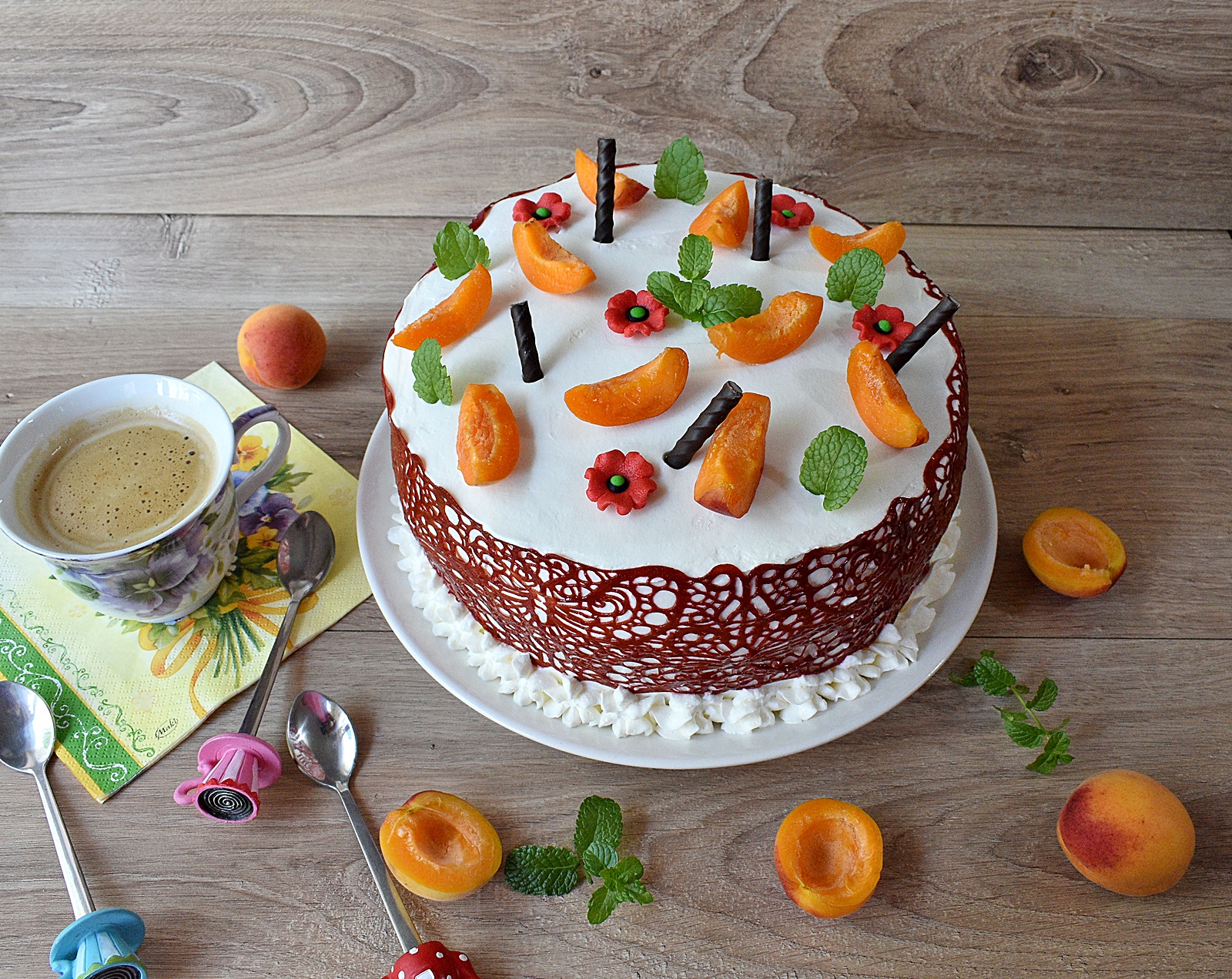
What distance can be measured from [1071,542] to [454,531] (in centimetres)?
96

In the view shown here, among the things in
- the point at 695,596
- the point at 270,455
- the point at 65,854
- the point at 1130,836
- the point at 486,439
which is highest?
the point at 486,439

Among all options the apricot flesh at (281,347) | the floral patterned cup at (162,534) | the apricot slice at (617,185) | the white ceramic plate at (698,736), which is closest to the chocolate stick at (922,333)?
the white ceramic plate at (698,736)

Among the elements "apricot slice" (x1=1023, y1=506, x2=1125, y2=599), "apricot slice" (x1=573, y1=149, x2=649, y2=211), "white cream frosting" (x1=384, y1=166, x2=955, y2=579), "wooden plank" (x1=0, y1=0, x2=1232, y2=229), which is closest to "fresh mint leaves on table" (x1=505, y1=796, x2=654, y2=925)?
"white cream frosting" (x1=384, y1=166, x2=955, y2=579)

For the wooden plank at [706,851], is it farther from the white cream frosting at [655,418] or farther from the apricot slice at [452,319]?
the apricot slice at [452,319]

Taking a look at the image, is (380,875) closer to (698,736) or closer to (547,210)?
(698,736)

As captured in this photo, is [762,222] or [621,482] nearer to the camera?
[621,482]

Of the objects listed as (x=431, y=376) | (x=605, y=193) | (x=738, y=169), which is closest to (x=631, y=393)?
(x=431, y=376)

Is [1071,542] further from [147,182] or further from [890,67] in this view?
[147,182]

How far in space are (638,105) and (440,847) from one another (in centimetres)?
A: 174

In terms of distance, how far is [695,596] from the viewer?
1.12m

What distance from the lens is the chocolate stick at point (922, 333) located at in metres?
1.20

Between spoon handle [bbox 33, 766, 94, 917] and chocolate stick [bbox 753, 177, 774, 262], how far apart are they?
121cm

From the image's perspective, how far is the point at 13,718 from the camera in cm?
140

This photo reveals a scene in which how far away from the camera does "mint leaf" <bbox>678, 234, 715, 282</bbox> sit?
129 cm
